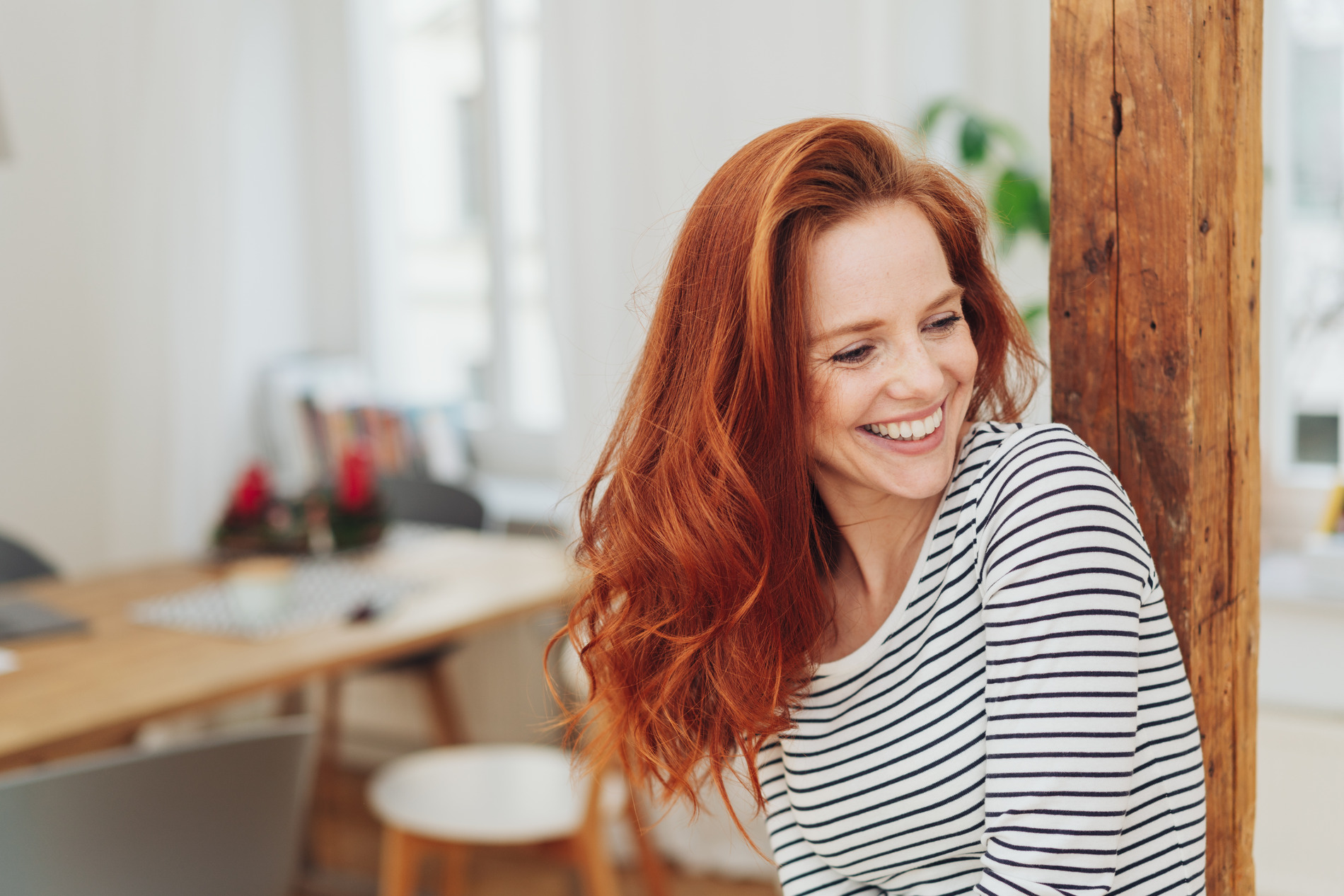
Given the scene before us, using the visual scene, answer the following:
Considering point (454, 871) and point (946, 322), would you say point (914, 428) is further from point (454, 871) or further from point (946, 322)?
point (454, 871)

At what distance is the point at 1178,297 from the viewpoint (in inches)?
40.4

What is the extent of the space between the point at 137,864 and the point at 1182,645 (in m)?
1.12

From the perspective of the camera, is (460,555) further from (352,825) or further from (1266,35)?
(1266,35)

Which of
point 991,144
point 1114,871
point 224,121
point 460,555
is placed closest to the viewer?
point 1114,871

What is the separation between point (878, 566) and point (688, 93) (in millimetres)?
1786

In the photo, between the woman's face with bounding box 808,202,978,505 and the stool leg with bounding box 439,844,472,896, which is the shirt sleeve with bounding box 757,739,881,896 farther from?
the stool leg with bounding box 439,844,472,896

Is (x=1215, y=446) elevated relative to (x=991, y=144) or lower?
lower

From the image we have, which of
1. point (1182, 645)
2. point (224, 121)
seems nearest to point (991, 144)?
point (1182, 645)

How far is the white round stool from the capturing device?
2082mm

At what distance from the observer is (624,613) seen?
1094 mm

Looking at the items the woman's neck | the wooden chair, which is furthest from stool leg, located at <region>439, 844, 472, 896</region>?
the woman's neck

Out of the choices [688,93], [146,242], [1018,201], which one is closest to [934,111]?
[1018,201]

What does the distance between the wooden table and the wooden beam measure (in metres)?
0.77

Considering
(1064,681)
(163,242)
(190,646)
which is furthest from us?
(163,242)
